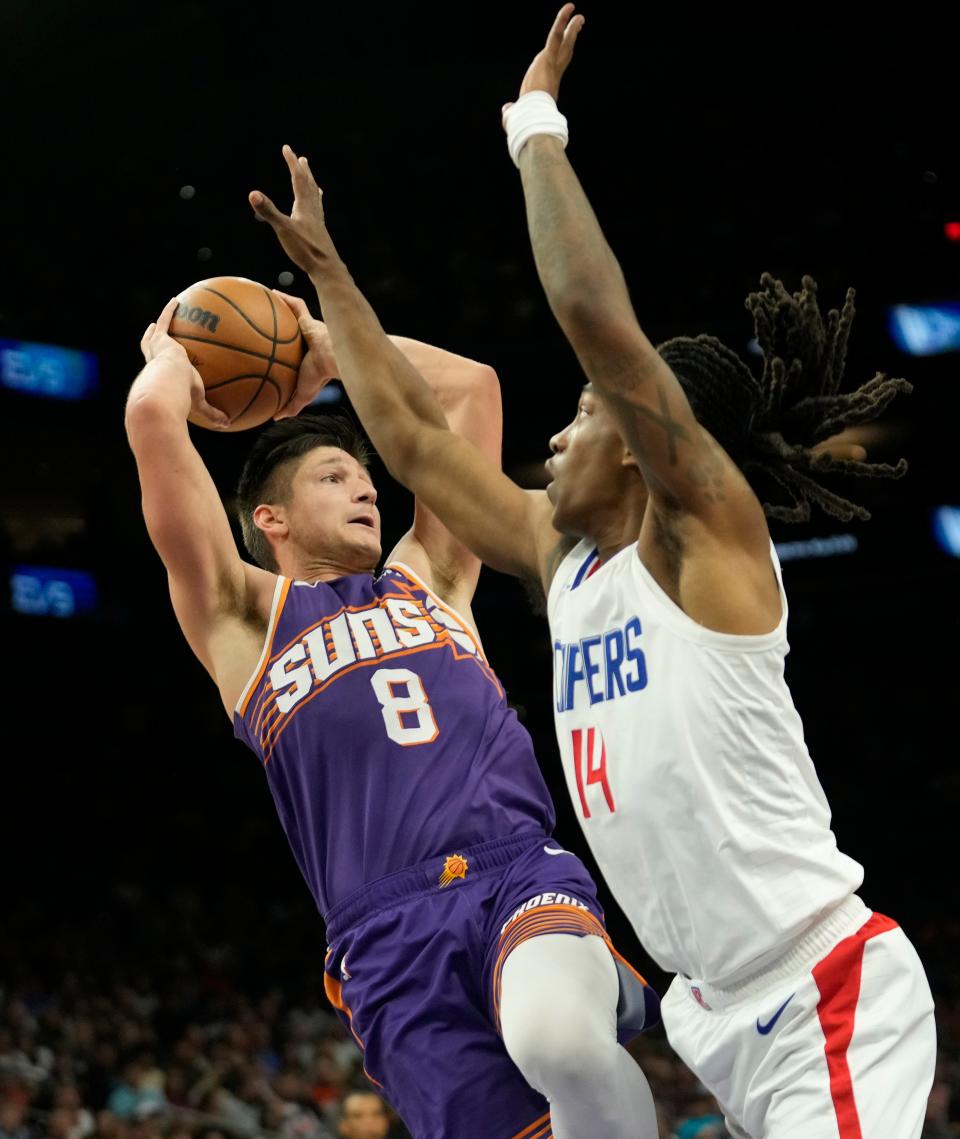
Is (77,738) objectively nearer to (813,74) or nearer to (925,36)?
(813,74)

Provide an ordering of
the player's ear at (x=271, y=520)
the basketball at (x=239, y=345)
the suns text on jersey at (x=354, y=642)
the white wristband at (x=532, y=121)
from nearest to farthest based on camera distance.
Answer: the white wristband at (x=532, y=121), the suns text on jersey at (x=354, y=642), the basketball at (x=239, y=345), the player's ear at (x=271, y=520)

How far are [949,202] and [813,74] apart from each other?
2105 mm

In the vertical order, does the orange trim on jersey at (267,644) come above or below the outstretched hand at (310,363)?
below

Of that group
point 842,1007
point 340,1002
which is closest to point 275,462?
point 340,1002

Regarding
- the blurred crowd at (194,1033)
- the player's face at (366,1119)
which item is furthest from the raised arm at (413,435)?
the blurred crowd at (194,1033)

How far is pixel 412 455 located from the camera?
10.5ft

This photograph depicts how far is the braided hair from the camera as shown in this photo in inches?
112

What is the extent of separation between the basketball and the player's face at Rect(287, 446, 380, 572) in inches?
9.4

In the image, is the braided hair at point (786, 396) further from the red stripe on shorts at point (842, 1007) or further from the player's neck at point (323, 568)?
the player's neck at point (323, 568)

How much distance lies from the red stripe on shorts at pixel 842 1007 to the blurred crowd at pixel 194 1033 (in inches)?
236

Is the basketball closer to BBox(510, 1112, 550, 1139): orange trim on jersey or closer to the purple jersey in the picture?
the purple jersey

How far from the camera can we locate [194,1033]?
12.0m

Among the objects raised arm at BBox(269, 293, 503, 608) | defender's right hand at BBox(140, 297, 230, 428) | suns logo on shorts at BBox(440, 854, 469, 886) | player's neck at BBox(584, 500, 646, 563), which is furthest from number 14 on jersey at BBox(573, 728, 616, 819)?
defender's right hand at BBox(140, 297, 230, 428)

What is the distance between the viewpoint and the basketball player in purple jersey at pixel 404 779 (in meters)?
3.17
